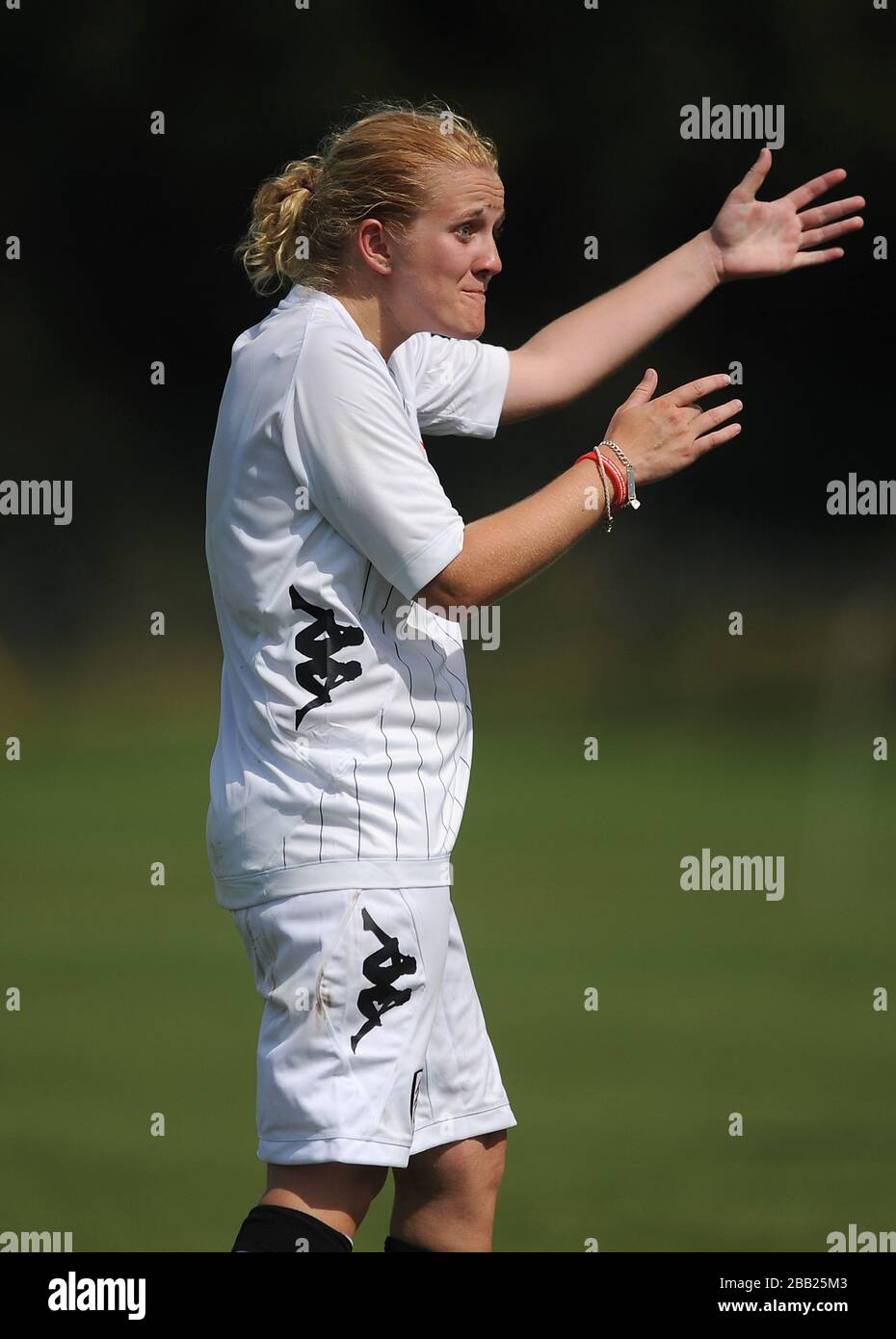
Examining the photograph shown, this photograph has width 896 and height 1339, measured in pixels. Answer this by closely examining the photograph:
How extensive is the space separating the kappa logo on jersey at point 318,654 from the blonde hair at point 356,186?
16.6 inches

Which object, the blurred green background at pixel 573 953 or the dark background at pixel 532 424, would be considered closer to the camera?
the blurred green background at pixel 573 953

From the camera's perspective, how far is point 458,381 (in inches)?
104

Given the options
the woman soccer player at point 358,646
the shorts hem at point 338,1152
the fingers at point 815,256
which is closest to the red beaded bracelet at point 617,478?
the woman soccer player at point 358,646

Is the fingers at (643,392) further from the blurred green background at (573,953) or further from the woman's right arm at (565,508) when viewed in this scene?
the blurred green background at (573,953)

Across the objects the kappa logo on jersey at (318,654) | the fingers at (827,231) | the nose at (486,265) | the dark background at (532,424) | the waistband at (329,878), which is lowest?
the waistband at (329,878)

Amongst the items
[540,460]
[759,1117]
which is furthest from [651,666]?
[759,1117]

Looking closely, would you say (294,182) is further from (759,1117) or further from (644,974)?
(644,974)

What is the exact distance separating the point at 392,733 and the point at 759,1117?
7.46ft

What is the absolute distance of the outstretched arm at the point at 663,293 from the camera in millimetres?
2711

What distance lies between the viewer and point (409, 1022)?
2.12 m

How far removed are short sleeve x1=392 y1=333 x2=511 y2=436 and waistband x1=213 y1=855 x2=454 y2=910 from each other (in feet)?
2.43

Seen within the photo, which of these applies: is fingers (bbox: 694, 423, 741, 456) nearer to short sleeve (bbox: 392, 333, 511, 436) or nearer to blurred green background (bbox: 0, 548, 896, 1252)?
short sleeve (bbox: 392, 333, 511, 436)

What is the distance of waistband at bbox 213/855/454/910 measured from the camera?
6.91ft

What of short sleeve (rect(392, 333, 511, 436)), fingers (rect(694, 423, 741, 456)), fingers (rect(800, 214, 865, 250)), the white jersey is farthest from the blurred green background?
fingers (rect(800, 214, 865, 250))
